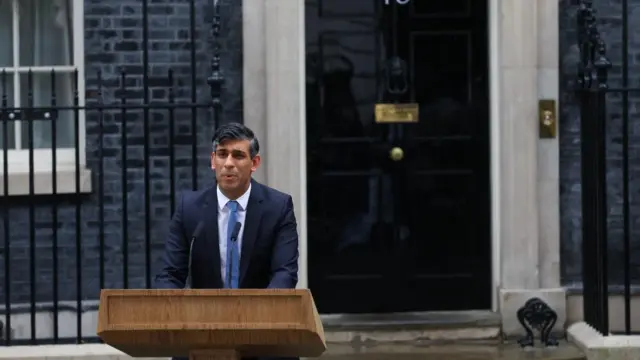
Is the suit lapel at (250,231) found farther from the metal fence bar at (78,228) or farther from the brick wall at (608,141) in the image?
the brick wall at (608,141)

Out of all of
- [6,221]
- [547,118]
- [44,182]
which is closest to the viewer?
[6,221]

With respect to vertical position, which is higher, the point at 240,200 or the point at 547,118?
the point at 547,118

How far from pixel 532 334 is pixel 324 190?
1605 millimetres

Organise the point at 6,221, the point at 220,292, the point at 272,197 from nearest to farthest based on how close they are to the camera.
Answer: the point at 220,292
the point at 272,197
the point at 6,221

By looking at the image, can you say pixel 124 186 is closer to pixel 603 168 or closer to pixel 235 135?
pixel 603 168

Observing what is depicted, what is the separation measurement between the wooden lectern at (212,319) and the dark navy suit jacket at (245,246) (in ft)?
1.89

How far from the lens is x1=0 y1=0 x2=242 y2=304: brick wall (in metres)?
8.15

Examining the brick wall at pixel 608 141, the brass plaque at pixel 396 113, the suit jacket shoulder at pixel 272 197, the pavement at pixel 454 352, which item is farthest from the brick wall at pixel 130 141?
the suit jacket shoulder at pixel 272 197

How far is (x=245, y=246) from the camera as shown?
4.82m

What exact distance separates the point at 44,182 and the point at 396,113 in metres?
2.27

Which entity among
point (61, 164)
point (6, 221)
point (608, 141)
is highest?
point (608, 141)

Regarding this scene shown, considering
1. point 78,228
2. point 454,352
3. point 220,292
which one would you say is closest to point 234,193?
point 220,292

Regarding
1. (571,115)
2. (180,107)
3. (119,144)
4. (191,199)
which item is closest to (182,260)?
(191,199)

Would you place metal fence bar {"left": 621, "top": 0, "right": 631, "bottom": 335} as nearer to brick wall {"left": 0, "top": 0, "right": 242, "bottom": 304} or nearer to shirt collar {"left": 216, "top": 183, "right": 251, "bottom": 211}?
brick wall {"left": 0, "top": 0, "right": 242, "bottom": 304}
